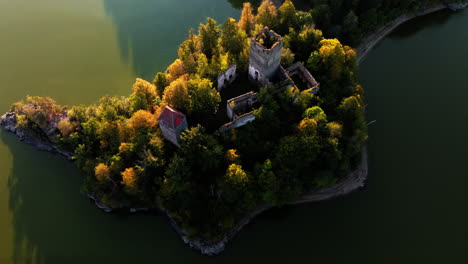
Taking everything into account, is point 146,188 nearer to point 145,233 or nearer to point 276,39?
point 145,233

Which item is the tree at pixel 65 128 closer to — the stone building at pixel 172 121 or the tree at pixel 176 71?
the stone building at pixel 172 121


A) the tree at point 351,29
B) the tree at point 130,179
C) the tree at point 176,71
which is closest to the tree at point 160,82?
the tree at point 176,71

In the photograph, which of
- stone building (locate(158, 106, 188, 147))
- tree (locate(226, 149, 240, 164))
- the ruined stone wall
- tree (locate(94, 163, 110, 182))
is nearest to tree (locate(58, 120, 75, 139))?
tree (locate(94, 163, 110, 182))

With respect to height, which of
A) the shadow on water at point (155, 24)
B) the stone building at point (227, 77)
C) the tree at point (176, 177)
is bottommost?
the tree at point (176, 177)

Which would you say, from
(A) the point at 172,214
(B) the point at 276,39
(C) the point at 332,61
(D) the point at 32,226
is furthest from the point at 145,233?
(C) the point at 332,61

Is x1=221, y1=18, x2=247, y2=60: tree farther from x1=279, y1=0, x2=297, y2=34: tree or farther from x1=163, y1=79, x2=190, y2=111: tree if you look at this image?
x1=163, y1=79, x2=190, y2=111: tree
